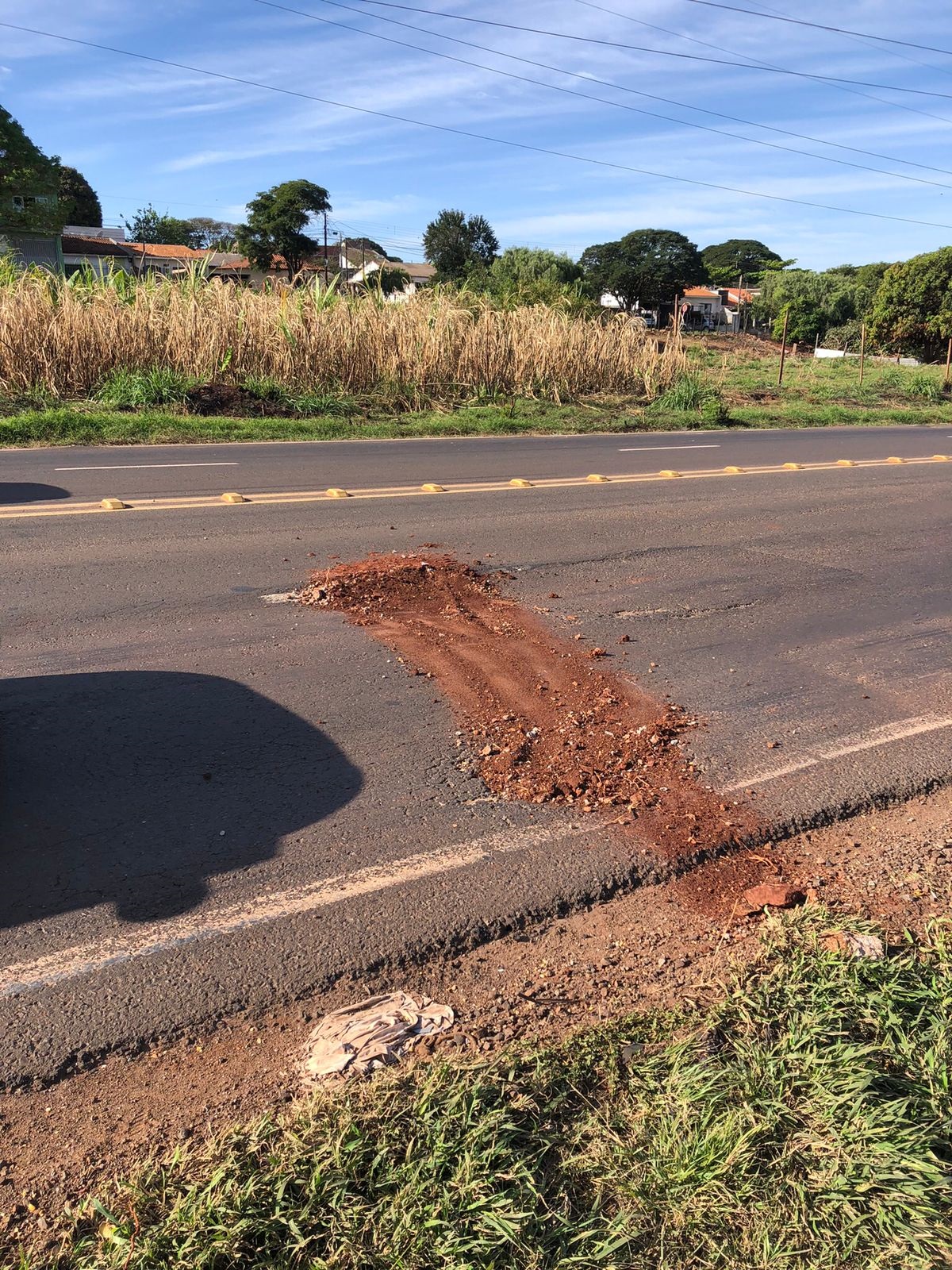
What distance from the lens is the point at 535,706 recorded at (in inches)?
182

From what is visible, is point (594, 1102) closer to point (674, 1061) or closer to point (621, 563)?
point (674, 1061)

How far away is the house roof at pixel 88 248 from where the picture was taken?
202 feet

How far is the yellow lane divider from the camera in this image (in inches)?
342

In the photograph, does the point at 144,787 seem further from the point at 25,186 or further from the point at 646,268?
the point at 646,268

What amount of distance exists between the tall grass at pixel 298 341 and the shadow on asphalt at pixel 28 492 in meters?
7.11

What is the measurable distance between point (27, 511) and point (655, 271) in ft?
253

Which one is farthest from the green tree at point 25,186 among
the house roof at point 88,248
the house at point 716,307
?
the house at point 716,307

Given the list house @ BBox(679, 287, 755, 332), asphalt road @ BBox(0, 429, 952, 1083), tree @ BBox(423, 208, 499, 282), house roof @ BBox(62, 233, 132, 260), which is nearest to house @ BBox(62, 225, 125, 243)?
house roof @ BBox(62, 233, 132, 260)

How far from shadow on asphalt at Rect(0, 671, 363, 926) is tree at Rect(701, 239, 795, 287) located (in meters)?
132

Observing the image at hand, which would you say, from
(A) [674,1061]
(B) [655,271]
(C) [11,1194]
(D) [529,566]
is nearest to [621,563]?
(D) [529,566]

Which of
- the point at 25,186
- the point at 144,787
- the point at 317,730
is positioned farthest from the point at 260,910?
the point at 25,186

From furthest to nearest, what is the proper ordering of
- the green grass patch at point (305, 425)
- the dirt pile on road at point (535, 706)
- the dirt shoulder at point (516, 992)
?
the green grass patch at point (305, 425)
the dirt pile on road at point (535, 706)
the dirt shoulder at point (516, 992)

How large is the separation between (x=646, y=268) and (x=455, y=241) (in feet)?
49.5

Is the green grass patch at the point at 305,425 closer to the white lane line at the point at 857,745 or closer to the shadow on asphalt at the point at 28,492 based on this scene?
the shadow on asphalt at the point at 28,492
